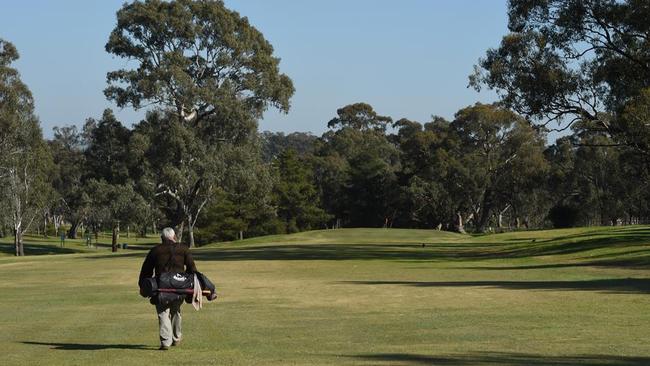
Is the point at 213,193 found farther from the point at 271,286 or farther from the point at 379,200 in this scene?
the point at 271,286

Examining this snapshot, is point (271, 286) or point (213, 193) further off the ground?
point (213, 193)

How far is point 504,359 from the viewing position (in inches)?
455

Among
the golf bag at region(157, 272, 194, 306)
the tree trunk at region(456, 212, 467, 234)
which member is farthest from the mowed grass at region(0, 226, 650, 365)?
the tree trunk at region(456, 212, 467, 234)

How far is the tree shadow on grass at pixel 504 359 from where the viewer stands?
439 inches

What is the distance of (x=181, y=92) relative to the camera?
70562 millimetres

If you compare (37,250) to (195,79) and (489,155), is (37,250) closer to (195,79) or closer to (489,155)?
(195,79)

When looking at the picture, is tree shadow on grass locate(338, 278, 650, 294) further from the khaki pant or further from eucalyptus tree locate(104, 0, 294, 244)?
eucalyptus tree locate(104, 0, 294, 244)

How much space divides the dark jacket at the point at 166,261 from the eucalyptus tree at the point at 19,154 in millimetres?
61405

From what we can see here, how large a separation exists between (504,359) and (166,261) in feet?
16.4

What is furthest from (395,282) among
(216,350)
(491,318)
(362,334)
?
(216,350)

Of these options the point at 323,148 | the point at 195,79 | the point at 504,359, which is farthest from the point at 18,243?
the point at 504,359

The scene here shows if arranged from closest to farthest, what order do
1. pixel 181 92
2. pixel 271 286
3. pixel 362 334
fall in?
pixel 362 334 → pixel 271 286 → pixel 181 92

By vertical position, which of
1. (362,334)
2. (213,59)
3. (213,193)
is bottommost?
(362,334)

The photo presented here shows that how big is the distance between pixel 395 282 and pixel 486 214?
3042 inches
